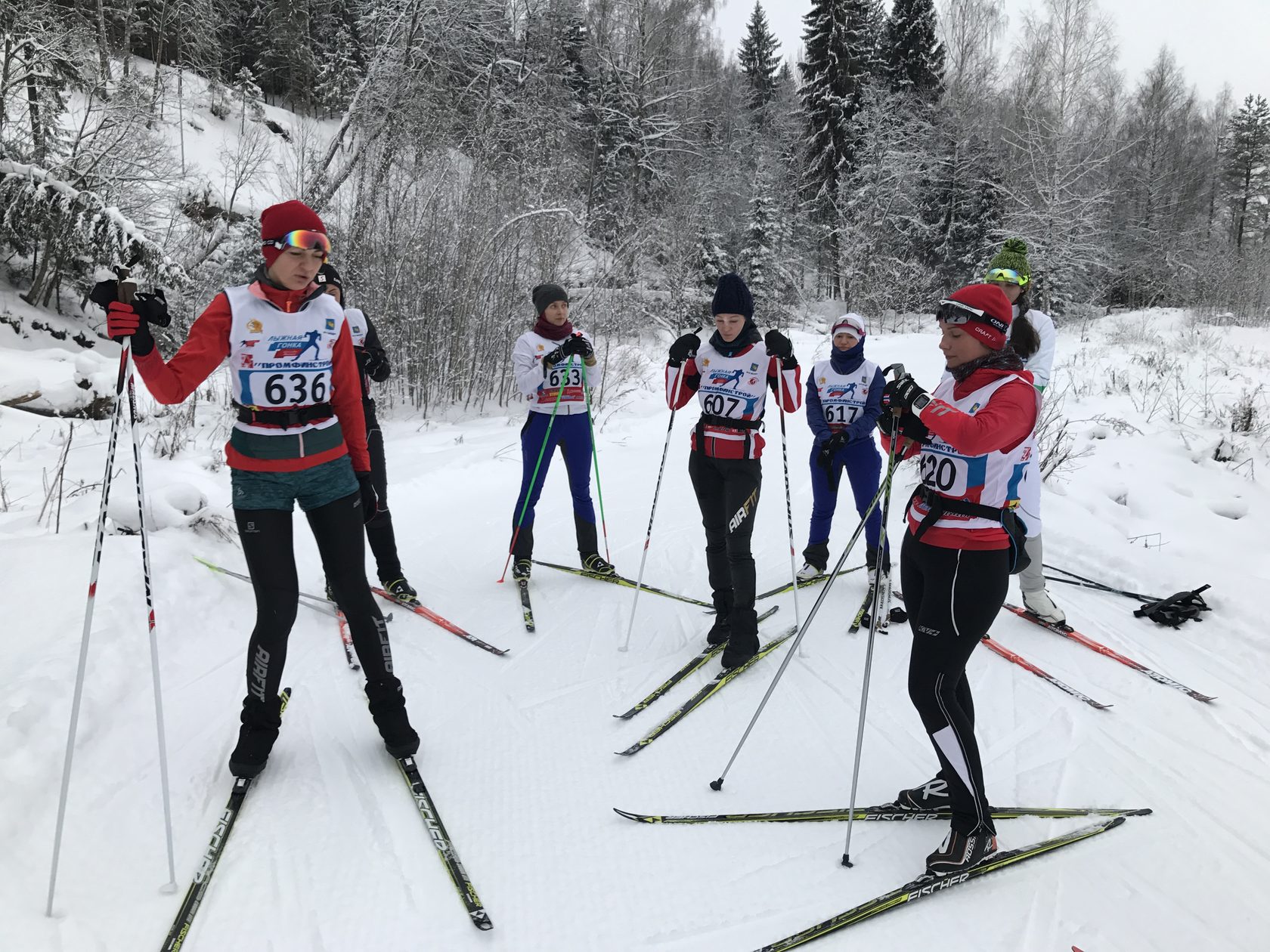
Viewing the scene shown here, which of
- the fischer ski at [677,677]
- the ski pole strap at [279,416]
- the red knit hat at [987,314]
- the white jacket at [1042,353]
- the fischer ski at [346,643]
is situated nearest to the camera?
the red knit hat at [987,314]

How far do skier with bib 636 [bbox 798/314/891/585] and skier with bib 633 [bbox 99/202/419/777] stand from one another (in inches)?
126

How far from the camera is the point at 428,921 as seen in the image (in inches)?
85.8

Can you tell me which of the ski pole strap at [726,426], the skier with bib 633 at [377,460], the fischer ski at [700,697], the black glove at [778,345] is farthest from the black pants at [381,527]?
the black glove at [778,345]

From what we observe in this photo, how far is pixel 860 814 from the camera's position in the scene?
2.76m

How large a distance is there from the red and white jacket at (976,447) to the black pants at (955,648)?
73mm


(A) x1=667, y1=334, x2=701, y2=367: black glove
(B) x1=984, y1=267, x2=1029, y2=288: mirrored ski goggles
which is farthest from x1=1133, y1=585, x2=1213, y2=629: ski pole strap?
(A) x1=667, y1=334, x2=701, y2=367: black glove

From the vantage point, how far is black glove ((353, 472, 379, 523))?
2916 millimetres

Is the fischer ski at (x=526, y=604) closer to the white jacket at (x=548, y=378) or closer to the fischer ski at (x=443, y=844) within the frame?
the white jacket at (x=548, y=378)

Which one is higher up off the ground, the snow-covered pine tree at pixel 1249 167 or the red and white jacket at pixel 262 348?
the snow-covered pine tree at pixel 1249 167

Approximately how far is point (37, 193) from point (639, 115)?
1662 cm

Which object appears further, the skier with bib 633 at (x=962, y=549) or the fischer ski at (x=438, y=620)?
the fischer ski at (x=438, y=620)

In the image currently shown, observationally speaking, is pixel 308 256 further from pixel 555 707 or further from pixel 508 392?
pixel 508 392

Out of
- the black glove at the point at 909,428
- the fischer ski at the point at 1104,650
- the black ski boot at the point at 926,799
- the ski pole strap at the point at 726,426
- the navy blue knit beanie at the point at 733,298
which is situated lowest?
the black ski boot at the point at 926,799

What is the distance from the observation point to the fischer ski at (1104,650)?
3.76 metres
